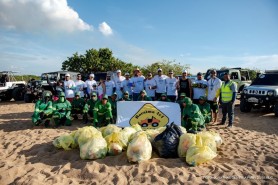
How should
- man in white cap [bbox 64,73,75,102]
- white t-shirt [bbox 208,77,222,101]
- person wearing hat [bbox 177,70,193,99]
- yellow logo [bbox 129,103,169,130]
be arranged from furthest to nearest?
man in white cap [bbox 64,73,75,102] < person wearing hat [bbox 177,70,193,99] < white t-shirt [bbox 208,77,222,101] < yellow logo [bbox 129,103,169,130]

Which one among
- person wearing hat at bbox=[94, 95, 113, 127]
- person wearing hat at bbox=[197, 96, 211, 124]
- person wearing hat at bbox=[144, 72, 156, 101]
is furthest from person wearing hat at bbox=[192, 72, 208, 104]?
person wearing hat at bbox=[94, 95, 113, 127]

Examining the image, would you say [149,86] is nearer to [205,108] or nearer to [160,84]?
[160,84]

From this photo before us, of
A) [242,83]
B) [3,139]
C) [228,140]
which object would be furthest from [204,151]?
[242,83]

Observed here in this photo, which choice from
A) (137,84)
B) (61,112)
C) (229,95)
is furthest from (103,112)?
(229,95)

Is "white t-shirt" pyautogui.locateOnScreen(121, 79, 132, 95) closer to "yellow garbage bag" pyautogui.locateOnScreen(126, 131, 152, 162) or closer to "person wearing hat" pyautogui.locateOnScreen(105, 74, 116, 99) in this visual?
"person wearing hat" pyautogui.locateOnScreen(105, 74, 116, 99)

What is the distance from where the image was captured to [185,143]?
477 cm

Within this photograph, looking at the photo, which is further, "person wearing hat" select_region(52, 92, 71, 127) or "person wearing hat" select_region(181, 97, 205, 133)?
"person wearing hat" select_region(52, 92, 71, 127)

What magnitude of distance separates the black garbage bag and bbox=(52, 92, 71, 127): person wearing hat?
4308mm

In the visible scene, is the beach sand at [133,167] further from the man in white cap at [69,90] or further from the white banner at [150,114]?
the man in white cap at [69,90]

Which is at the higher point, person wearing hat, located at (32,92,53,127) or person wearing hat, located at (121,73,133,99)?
person wearing hat, located at (121,73,133,99)

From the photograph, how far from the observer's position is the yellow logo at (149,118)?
23.6 feet

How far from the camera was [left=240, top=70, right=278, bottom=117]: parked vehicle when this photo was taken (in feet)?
33.0

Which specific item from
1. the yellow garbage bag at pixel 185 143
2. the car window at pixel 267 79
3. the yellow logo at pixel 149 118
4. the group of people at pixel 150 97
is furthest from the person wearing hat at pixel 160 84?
the car window at pixel 267 79

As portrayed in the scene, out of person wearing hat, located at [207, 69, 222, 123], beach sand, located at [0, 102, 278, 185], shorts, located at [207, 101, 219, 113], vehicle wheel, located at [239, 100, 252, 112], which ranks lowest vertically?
beach sand, located at [0, 102, 278, 185]
